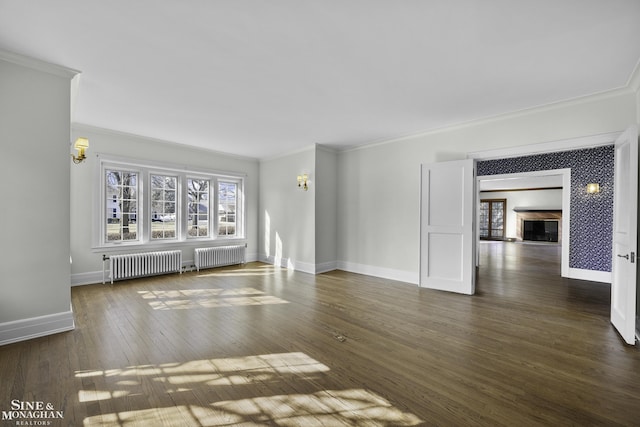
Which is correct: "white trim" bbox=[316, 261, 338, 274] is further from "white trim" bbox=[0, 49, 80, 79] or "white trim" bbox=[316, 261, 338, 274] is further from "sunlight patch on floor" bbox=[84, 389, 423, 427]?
"white trim" bbox=[0, 49, 80, 79]

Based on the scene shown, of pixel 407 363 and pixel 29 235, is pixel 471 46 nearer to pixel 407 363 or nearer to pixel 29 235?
pixel 407 363

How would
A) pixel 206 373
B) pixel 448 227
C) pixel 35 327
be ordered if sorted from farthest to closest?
pixel 448 227, pixel 35 327, pixel 206 373

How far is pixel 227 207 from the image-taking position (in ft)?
23.0

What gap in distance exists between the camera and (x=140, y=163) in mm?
5434

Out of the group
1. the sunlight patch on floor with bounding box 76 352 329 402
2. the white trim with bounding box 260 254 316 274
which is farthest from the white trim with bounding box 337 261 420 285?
the sunlight patch on floor with bounding box 76 352 329 402

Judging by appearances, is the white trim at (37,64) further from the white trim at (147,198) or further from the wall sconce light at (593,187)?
the wall sconce light at (593,187)

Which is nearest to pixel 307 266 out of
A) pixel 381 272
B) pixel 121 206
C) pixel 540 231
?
pixel 381 272

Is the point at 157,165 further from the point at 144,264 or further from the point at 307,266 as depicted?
the point at 307,266

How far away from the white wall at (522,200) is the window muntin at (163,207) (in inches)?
533

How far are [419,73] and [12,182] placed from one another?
415cm

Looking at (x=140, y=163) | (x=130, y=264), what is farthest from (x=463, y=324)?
(x=140, y=163)

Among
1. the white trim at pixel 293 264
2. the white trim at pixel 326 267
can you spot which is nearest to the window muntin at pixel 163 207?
the white trim at pixel 293 264

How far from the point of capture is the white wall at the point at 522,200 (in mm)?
11931

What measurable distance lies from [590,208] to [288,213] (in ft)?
20.9
